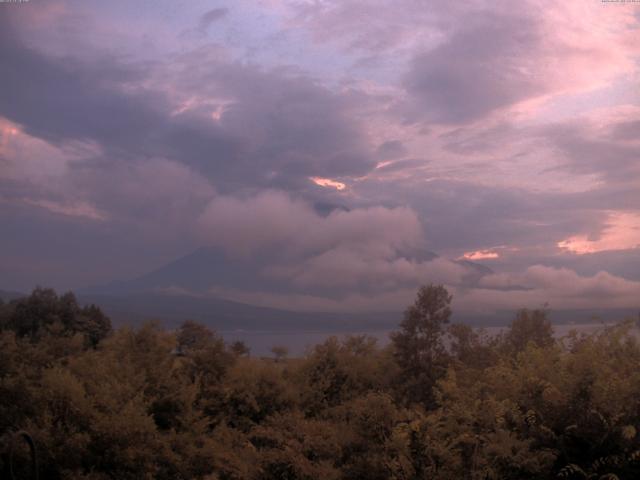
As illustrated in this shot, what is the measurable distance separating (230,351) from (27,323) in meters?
26.5

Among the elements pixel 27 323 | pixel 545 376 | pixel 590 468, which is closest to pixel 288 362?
pixel 545 376

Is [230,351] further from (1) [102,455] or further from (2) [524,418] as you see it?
(2) [524,418]

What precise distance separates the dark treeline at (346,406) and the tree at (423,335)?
0.15 feet

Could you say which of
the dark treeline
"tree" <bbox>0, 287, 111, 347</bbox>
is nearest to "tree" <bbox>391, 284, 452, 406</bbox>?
the dark treeline

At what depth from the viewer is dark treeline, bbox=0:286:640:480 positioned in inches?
379

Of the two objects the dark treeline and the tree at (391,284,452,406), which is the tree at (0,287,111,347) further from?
the tree at (391,284,452,406)

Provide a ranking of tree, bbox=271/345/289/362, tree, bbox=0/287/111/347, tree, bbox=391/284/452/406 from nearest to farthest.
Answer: tree, bbox=391/284/452/406, tree, bbox=271/345/289/362, tree, bbox=0/287/111/347

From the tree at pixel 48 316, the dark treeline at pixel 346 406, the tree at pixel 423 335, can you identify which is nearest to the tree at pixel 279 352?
the dark treeline at pixel 346 406

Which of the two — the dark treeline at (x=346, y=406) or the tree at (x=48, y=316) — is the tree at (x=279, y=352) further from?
the tree at (x=48, y=316)

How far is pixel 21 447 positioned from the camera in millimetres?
12922

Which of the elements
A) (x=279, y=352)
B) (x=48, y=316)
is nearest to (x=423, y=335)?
(x=279, y=352)

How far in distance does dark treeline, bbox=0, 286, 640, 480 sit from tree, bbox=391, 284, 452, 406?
5 cm

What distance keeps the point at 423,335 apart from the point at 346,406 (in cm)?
433

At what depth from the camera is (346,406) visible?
1972 centimetres
